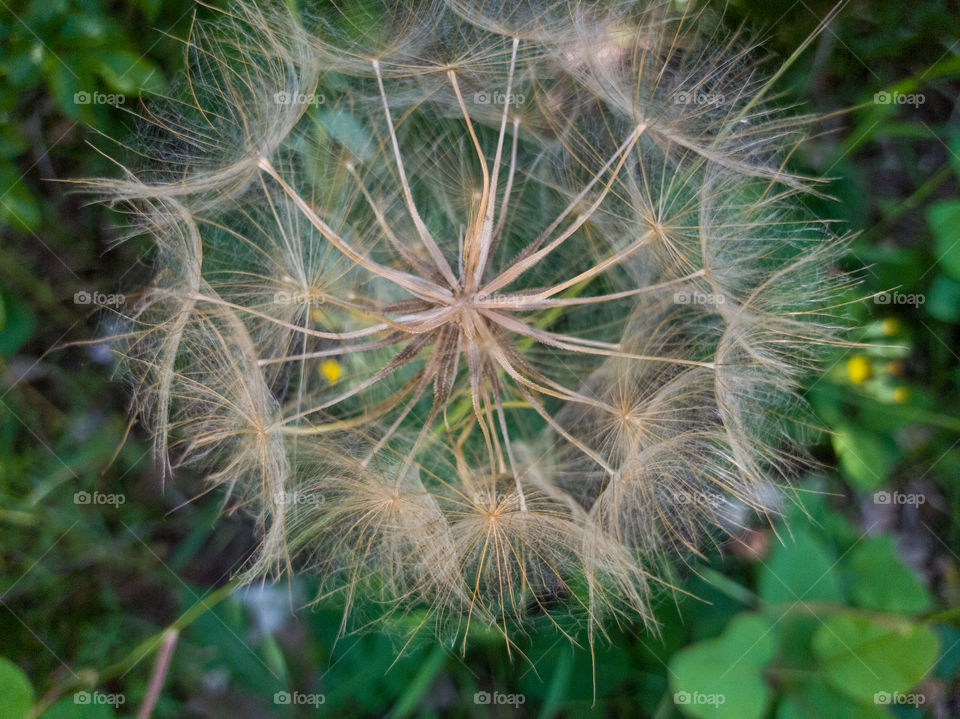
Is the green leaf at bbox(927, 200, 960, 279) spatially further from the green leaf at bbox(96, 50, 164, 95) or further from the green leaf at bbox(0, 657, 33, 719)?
the green leaf at bbox(0, 657, 33, 719)

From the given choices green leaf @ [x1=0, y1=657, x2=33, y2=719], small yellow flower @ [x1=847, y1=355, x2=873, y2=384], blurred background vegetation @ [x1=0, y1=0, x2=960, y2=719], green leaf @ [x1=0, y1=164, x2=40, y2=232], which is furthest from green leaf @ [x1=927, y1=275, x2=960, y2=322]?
green leaf @ [x1=0, y1=657, x2=33, y2=719]

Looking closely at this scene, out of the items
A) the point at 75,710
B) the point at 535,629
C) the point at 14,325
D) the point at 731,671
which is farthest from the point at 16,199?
the point at 731,671

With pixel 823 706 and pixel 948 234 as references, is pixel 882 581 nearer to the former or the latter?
pixel 823 706

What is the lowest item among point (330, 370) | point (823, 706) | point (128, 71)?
point (823, 706)

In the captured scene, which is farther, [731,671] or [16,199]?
[16,199]

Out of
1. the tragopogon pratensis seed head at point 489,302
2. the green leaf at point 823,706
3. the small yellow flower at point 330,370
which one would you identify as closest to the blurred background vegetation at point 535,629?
the green leaf at point 823,706

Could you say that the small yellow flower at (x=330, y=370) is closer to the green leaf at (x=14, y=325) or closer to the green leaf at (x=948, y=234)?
the green leaf at (x=14, y=325)
